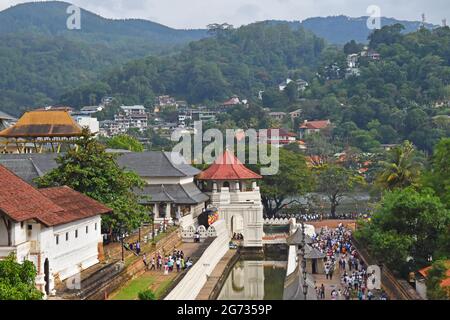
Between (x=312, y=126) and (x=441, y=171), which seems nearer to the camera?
(x=441, y=171)

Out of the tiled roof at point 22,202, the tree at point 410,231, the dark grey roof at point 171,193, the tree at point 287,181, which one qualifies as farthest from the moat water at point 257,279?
the tree at point 287,181

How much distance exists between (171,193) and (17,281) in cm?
2844

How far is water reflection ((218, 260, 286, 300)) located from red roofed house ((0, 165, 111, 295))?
757 cm

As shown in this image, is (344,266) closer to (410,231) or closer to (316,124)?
(410,231)

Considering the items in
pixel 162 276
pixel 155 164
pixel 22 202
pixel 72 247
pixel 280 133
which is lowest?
pixel 280 133

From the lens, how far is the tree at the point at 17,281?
19680 millimetres

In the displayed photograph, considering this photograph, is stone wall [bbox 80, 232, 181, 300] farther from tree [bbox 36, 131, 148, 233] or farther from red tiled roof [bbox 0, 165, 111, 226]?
red tiled roof [bbox 0, 165, 111, 226]

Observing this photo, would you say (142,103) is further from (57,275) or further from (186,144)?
(57,275)

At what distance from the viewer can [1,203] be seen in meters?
24.7

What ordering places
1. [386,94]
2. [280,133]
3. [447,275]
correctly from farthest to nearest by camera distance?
1. [386,94]
2. [280,133]
3. [447,275]

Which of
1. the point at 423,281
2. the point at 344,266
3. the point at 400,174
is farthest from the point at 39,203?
the point at 400,174

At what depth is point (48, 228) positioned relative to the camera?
26516 millimetres
